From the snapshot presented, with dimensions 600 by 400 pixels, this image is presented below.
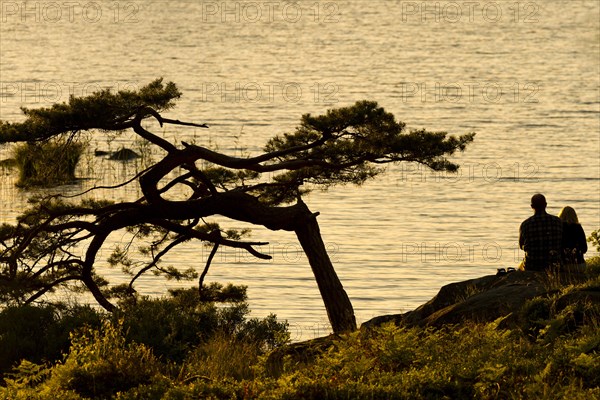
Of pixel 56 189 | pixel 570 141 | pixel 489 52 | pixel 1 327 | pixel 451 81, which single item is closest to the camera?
pixel 1 327

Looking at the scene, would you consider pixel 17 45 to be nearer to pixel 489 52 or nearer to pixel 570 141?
pixel 489 52

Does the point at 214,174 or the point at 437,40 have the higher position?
the point at 437,40

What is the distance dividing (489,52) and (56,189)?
5204 centimetres

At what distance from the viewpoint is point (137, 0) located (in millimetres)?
136750

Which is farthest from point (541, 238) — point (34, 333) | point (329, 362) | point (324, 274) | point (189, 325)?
point (34, 333)

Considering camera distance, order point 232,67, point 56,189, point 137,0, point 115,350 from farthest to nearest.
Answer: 1. point 137,0
2. point 232,67
3. point 56,189
4. point 115,350

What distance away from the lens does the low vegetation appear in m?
13.3

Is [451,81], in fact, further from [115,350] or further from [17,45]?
[115,350]

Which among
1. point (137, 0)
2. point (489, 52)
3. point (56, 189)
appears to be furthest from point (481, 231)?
point (137, 0)

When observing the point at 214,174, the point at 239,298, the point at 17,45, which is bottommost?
the point at 239,298

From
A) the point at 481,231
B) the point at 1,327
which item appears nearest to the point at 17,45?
the point at 481,231

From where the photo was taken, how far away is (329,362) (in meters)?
14.5

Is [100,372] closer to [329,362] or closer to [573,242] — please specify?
[329,362]

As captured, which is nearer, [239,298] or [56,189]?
[239,298]
